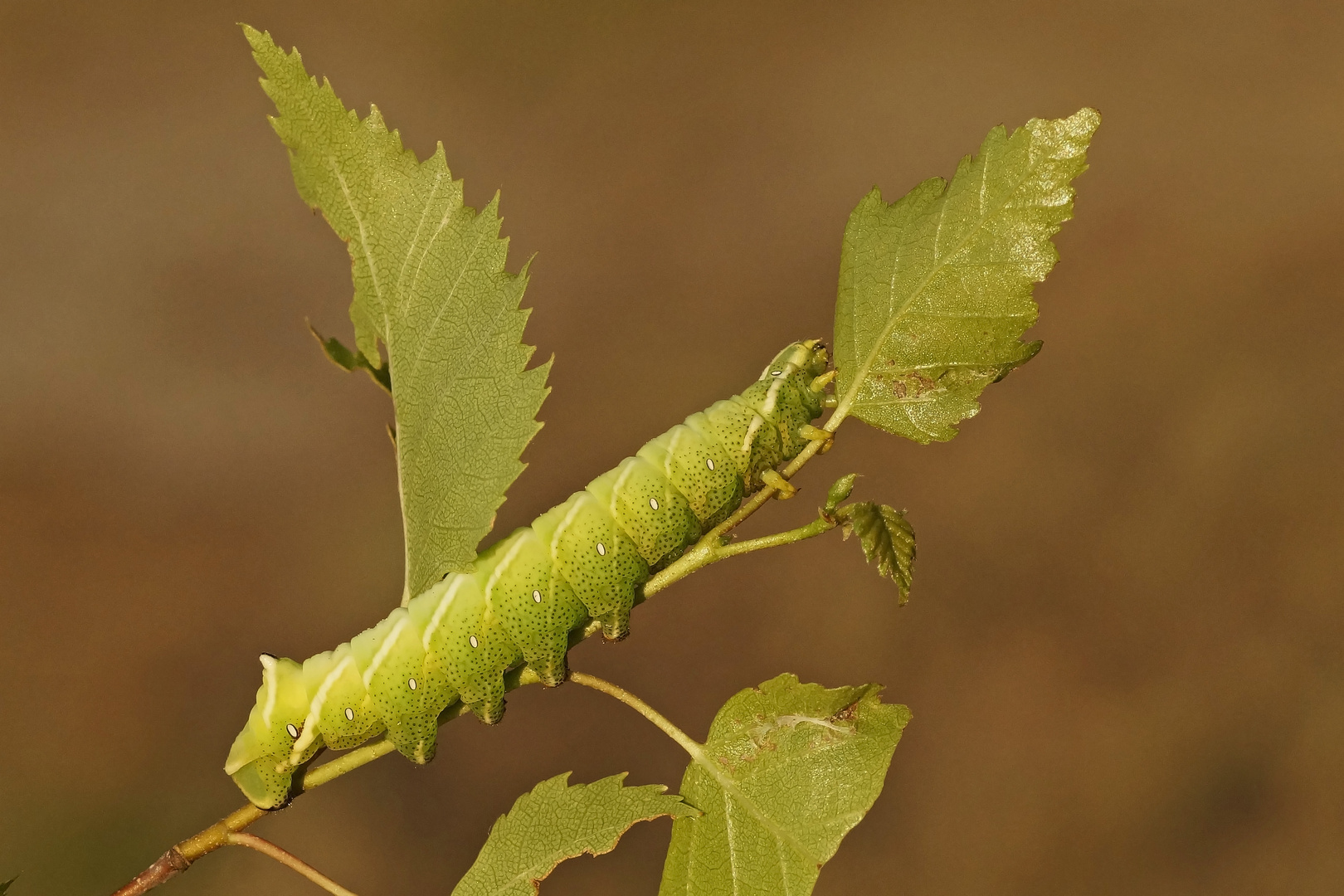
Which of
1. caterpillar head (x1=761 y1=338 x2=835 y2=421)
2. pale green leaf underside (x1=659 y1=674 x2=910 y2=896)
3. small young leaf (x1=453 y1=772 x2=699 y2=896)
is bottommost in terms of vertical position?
pale green leaf underside (x1=659 y1=674 x2=910 y2=896)

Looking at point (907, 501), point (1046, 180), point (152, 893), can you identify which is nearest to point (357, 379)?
point (152, 893)

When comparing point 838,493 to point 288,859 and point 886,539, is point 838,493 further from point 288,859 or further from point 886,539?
point 288,859

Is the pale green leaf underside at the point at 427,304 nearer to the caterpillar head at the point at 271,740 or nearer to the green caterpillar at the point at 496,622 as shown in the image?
the green caterpillar at the point at 496,622

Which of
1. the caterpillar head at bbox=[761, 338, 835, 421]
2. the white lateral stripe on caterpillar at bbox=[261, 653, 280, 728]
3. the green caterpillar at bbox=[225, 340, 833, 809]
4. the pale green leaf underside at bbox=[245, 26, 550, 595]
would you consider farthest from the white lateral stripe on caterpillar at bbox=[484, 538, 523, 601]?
the caterpillar head at bbox=[761, 338, 835, 421]

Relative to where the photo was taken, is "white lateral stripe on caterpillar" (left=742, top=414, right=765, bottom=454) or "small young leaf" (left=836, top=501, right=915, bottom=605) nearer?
"small young leaf" (left=836, top=501, right=915, bottom=605)

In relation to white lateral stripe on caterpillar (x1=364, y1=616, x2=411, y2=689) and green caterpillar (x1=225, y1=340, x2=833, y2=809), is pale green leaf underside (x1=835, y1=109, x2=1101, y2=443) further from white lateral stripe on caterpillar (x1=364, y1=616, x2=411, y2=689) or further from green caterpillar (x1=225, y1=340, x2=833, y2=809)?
white lateral stripe on caterpillar (x1=364, y1=616, x2=411, y2=689)

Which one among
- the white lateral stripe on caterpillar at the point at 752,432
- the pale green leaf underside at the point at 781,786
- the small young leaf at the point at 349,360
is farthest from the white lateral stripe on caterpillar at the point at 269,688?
the white lateral stripe on caterpillar at the point at 752,432
